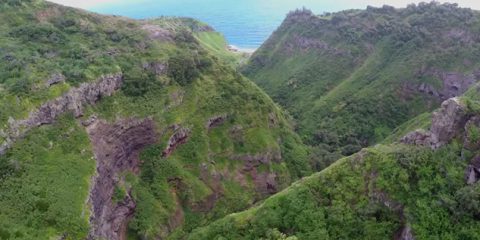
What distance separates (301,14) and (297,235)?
123 m

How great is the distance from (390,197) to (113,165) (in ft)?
112

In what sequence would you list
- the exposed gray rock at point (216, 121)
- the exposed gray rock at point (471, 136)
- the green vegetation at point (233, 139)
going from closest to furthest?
the exposed gray rock at point (471, 136) < the green vegetation at point (233, 139) < the exposed gray rock at point (216, 121)

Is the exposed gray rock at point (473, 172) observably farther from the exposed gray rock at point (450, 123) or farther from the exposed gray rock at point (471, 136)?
the exposed gray rock at point (450, 123)

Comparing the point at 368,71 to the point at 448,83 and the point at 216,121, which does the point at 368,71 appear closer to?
the point at 448,83

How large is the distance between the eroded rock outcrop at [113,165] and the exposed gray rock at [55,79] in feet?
21.9

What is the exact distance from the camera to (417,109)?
362 feet

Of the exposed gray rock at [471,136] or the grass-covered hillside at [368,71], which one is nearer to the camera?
the exposed gray rock at [471,136]

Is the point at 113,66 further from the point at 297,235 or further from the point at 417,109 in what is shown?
the point at 417,109

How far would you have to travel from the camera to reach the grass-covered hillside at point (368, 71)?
108 metres

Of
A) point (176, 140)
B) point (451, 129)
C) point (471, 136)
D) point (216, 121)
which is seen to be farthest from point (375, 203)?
point (216, 121)

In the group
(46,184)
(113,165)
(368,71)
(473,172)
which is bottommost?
(113,165)

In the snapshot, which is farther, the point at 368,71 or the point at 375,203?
the point at 368,71

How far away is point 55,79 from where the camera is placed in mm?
60000

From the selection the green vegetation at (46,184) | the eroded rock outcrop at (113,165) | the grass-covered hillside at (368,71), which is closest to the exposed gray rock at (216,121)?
the eroded rock outcrop at (113,165)
